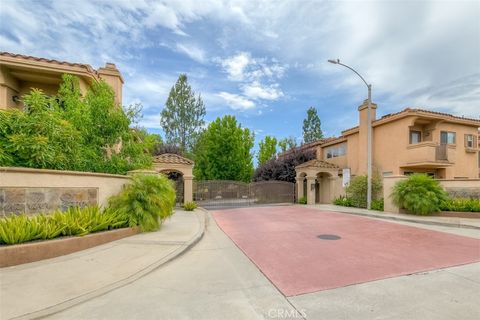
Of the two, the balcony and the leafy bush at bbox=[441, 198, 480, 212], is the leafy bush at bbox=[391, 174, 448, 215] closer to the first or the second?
the leafy bush at bbox=[441, 198, 480, 212]

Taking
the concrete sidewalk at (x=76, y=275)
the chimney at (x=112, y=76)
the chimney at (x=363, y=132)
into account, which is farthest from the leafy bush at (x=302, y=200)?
the concrete sidewalk at (x=76, y=275)

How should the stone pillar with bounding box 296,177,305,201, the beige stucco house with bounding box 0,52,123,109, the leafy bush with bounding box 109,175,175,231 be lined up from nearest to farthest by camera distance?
1. the leafy bush with bounding box 109,175,175,231
2. the beige stucco house with bounding box 0,52,123,109
3. the stone pillar with bounding box 296,177,305,201

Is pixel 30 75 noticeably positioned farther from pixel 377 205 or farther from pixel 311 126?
pixel 311 126

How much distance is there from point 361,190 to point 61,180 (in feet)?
56.4

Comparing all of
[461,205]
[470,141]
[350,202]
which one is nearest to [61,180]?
[461,205]

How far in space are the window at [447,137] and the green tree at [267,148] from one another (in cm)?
2581

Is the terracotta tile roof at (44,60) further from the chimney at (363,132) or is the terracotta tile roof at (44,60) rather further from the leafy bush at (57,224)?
the chimney at (363,132)

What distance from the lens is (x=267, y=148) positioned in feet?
142

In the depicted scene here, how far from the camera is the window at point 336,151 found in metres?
23.1

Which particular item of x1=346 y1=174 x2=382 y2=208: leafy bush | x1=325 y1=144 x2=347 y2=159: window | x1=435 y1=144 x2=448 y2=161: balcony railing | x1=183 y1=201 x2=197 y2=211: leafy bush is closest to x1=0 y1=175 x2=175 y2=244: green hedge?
x1=183 y1=201 x2=197 y2=211: leafy bush

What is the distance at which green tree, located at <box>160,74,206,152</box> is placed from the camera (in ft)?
112

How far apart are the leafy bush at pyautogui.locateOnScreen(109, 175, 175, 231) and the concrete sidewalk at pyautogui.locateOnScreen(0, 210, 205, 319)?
1.15 metres

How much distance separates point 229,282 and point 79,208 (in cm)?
476

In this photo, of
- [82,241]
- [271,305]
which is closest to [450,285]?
[271,305]
